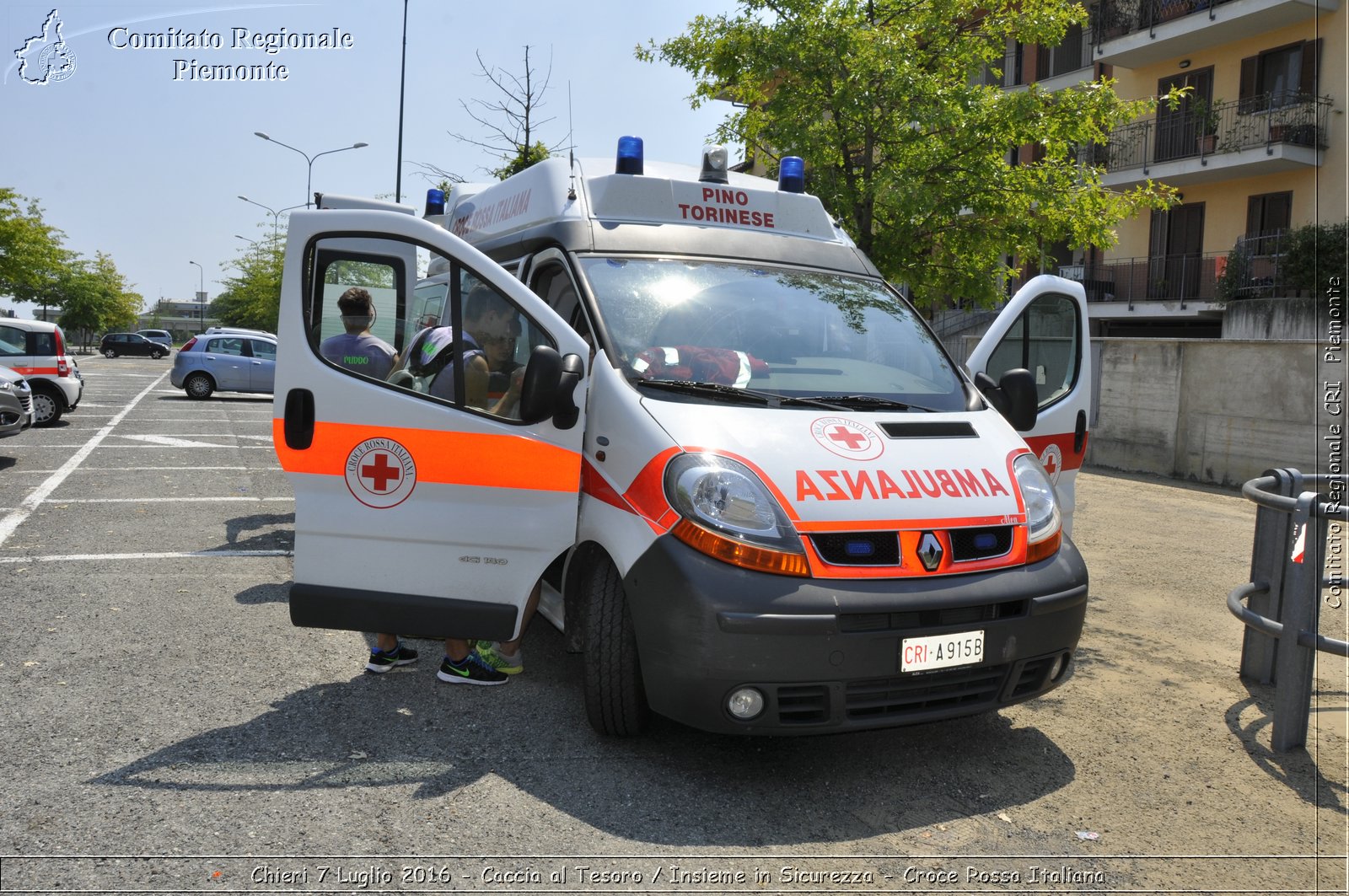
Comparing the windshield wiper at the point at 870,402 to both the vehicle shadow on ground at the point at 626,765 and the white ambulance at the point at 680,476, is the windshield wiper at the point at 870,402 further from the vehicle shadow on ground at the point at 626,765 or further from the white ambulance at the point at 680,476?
the vehicle shadow on ground at the point at 626,765

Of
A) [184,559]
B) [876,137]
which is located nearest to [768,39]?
[876,137]

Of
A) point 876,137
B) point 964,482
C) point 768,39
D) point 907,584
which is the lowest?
point 907,584

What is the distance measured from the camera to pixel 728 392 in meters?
4.37

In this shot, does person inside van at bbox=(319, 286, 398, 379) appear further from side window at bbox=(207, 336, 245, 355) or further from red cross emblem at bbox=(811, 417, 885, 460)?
side window at bbox=(207, 336, 245, 355)

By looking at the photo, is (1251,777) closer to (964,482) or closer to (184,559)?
(964,482)

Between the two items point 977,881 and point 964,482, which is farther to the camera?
point 964,482

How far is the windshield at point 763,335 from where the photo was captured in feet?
15.0

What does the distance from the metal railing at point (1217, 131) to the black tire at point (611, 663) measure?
1993 centimetres

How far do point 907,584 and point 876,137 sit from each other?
6257 mm

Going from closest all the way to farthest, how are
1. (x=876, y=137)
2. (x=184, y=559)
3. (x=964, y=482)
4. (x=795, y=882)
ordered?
(x=795, y=882)
(x=964, y=482)
(x=184, y=559)
(x=876, y=137)

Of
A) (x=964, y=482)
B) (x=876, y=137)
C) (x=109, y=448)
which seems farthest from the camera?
(x=109, y=448)

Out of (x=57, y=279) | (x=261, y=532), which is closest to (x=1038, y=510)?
(x=261, y=532)

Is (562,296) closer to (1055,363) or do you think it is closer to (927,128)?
(1055,363)

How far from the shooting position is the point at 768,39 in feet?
30.9
